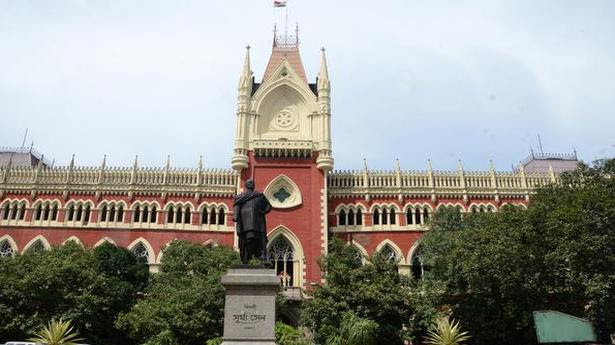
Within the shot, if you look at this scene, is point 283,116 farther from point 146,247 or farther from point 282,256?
point 146,247

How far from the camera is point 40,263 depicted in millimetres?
30953

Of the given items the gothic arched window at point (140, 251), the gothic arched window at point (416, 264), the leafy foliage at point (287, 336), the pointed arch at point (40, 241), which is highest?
the pointed arch at point (40, 241)

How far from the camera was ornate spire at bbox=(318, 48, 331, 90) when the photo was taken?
43.9 meters

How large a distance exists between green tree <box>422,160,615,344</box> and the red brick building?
406 inches

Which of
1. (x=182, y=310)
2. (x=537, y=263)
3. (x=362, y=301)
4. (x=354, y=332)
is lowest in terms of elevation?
(x=354, y=332)

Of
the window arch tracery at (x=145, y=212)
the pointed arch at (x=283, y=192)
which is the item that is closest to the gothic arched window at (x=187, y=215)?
the window arch tracery at (x=145, y=212)

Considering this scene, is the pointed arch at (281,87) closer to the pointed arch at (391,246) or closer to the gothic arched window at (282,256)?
the gothic arched window at (282,256)

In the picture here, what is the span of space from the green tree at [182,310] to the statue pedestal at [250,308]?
14364 mm

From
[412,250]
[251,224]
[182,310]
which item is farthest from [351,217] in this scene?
[251,224]

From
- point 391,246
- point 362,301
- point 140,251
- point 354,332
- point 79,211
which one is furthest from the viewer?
point 79,211

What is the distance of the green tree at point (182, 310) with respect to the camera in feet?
89.5

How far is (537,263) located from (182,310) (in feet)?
60.3

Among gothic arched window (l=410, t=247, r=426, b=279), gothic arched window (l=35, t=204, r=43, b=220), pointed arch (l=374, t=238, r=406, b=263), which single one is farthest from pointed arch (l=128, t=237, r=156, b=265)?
gothic arched window (l=410, t=247, r=426, b=279)

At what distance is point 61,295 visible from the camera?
30078 mm
